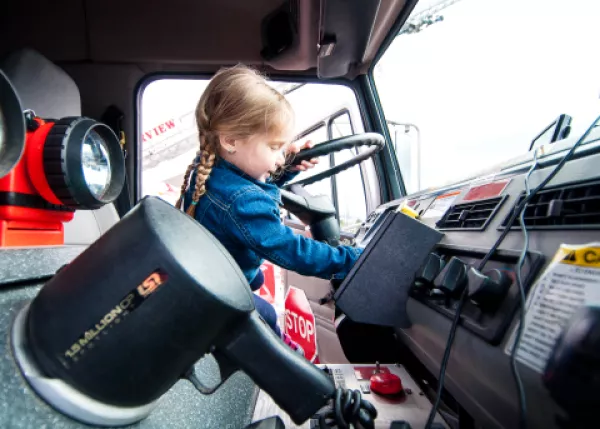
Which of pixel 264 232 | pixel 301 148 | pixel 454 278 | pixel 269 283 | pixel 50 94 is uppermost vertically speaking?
pixel 50 94

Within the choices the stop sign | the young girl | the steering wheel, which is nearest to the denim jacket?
the young girl

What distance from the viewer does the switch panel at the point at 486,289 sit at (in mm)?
465

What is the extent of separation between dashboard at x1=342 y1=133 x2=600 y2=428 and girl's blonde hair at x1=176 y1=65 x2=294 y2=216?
613 millimetres

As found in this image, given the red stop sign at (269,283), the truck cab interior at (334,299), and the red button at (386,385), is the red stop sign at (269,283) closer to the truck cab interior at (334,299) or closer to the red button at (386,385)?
the truck cab interior at (334,299)

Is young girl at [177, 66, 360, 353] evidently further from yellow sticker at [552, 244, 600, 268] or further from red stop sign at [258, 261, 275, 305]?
red stop sign at [258, 261, 275, 305]

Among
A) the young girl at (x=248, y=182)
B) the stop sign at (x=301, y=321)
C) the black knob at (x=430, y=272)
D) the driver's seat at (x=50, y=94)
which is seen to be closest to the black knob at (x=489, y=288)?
the black knob at (x=430, y=272)

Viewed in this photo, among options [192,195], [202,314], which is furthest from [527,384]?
[192,195]

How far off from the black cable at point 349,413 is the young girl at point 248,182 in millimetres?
440

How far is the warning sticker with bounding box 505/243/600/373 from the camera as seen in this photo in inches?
15.1

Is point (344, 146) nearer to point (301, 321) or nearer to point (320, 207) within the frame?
point (320, 207)

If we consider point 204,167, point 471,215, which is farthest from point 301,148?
point 471,215

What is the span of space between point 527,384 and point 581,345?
10cm

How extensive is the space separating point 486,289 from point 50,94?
1.58 metres

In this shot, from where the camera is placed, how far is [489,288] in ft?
1.57
